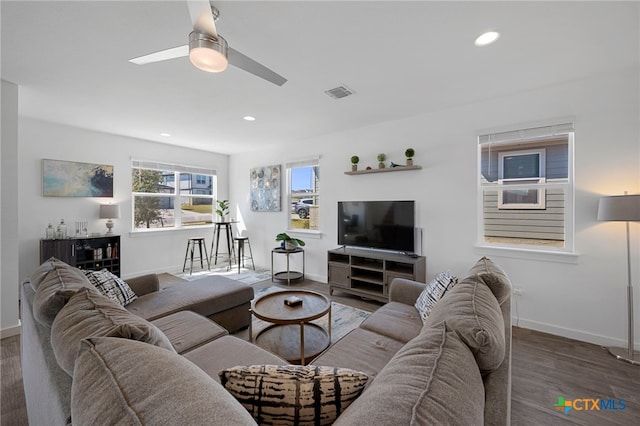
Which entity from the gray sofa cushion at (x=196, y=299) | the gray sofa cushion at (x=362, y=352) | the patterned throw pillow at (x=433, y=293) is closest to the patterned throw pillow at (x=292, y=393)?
the gray sofa cushion at (x=362, y=352)

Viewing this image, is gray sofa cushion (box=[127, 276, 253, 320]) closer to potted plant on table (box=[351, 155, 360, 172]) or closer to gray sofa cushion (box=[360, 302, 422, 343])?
gray sofa cushion (box=[360, 302, 422, 343])

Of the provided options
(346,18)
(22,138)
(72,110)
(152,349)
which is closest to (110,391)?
(152,349)

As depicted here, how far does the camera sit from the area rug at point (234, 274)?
15.3 feet

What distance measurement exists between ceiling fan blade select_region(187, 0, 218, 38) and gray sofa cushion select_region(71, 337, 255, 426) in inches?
58.2

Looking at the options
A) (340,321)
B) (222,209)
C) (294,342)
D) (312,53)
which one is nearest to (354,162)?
(312,53)

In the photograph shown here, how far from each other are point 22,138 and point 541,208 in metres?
6.76

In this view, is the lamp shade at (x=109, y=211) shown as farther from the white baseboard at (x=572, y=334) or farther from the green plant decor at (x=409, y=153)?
the white baseboard at (x=572, y=334)

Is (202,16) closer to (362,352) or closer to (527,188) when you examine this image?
(362,352)

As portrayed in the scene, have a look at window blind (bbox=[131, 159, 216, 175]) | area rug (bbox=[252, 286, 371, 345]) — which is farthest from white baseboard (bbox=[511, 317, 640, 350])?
window blind (bbox=[131, 159, 216, 175])

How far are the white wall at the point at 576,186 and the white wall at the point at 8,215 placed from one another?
3917 mm

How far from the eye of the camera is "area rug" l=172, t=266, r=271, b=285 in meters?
4.67

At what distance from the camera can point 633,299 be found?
2379mm

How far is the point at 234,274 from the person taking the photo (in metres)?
5.00

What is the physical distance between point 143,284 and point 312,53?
2644 millimetres
